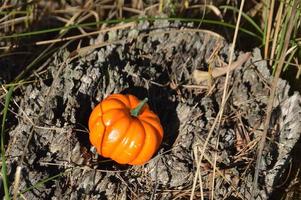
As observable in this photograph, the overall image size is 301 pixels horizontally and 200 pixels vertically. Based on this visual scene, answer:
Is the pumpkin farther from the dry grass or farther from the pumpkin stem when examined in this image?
the dry grass

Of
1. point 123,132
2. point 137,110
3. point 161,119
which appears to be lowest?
point 161,119

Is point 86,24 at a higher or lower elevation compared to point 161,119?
higher

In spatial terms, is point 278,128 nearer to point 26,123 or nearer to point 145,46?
point 145,46

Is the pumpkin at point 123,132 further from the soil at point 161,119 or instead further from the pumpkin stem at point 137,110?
the soil at point 161,119

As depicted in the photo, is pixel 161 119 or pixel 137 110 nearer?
pixel 137 110

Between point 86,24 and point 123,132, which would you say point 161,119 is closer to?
A: point 123,132

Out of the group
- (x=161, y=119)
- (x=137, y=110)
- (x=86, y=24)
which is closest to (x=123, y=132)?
(x=137, y=110)

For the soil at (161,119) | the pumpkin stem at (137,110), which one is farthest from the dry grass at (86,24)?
the pumpkin stem at (137,110)
